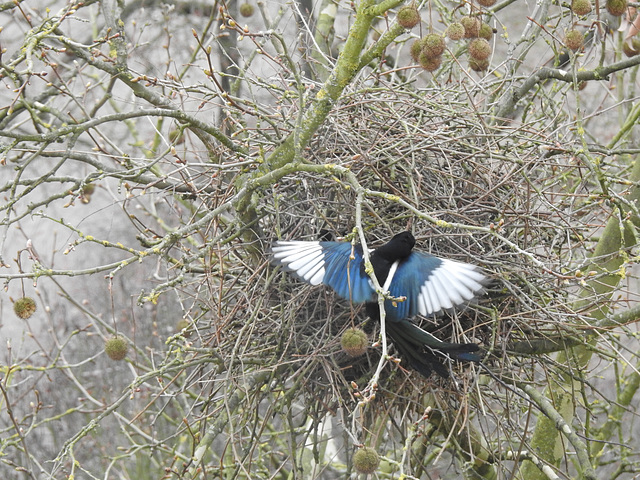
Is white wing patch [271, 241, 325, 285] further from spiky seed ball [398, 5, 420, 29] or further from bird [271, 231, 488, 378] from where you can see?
spiky seed ball [398, 5, 420, 29]

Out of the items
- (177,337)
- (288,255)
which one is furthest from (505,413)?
(177,337)

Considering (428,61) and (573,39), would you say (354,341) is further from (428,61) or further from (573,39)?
(573,39)

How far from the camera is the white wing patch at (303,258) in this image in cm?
228

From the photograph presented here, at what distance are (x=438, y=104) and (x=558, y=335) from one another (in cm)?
82

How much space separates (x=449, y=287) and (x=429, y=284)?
0.07 m

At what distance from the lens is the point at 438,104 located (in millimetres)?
2697

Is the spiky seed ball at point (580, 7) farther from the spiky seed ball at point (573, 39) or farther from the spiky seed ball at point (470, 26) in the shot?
the spiky seed ball at point (470, 26)

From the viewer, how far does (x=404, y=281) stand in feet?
7.71

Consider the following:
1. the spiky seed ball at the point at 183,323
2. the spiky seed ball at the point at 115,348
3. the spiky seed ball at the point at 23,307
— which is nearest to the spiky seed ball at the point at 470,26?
the spiky seed ball at the point at 183,323

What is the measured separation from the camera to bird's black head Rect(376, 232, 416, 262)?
2.33 meters

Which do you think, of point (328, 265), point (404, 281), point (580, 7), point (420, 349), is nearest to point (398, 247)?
point (404, 281)

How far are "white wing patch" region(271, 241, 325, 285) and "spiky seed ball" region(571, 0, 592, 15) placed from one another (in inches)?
42.6

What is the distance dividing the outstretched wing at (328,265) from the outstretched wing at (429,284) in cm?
10

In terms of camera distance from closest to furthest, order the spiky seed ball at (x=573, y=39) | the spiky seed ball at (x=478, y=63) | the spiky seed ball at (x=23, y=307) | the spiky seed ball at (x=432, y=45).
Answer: the spiky seed ball at (x=432, y=45)
the spiky seed ball at (x=23, y=307)
the spiky seed ball at (x=573, y=39)
the spiky seed ball at (x=478, y=63)
